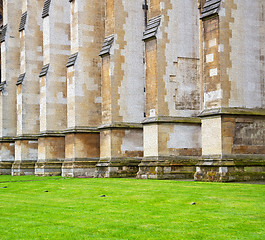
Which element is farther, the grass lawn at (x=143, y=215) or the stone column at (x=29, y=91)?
the stone column at (x=29, y=91)

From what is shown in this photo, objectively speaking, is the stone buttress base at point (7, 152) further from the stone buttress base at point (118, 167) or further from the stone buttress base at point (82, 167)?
the stone buttress base at point (118, 167)

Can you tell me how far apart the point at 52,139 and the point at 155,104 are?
10.2 meters

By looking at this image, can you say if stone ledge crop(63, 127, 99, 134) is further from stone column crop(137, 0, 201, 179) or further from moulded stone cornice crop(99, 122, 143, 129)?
stone column crop(137, 0, 201, 179)

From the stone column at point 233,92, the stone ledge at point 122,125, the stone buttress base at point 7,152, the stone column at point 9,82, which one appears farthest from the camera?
the stone column at point 9,82

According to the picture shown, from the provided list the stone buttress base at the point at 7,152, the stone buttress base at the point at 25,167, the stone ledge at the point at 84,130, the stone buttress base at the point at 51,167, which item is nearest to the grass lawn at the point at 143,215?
the stone ledge at the point at 84,130

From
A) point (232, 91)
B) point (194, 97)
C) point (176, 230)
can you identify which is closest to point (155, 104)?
point (194, 97)

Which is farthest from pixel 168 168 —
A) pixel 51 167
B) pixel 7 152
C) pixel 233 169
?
pixel 7 152

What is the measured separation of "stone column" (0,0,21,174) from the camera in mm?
34250

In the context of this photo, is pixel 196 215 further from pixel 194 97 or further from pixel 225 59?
pixel 194 97

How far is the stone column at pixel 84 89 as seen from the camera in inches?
972

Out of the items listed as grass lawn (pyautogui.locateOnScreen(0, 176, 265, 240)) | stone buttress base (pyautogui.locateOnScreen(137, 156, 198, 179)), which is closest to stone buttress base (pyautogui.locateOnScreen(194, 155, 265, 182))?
grass lawn (pyautogui.locateOnScreen(0, 176, 265, 240))

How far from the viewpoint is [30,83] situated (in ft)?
102

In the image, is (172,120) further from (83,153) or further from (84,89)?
(84,89)

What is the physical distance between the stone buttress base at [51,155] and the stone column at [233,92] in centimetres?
1264
